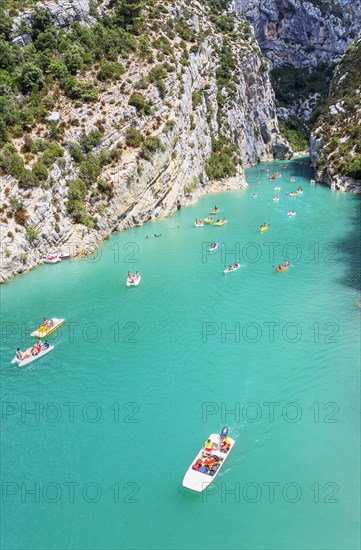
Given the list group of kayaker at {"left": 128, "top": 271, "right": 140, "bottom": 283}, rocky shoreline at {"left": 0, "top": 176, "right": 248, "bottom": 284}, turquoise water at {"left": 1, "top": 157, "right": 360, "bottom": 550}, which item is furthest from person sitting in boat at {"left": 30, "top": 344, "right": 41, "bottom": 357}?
rocky shoreline at {"left": 0, "top": 176, "right": 248, "bottom": 284}

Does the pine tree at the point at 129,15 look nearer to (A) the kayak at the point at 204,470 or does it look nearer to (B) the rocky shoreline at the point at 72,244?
(B) the rocky shoreline at the point at 72,244

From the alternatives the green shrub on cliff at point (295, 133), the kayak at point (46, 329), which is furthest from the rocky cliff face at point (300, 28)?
the kayak at point (46, 329)

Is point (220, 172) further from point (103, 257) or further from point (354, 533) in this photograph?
point (354, 533)

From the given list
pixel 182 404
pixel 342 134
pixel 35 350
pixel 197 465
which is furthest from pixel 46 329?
pixel 342 134

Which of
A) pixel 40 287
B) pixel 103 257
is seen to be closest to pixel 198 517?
pixel 40 287

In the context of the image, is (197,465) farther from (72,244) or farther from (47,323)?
(72,244)

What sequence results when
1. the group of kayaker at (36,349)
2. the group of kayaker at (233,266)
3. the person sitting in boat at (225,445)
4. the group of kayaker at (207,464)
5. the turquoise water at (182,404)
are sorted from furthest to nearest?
the group of kayaker at (233,266) → the group of kayaker at (36,349) → the person sitting in boat at (225,445) → the group of kayaker at (207,464) → the turquoise water at (182,404)

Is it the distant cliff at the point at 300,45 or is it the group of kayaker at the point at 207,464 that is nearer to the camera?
the group of kayaker at the point at 207,464
